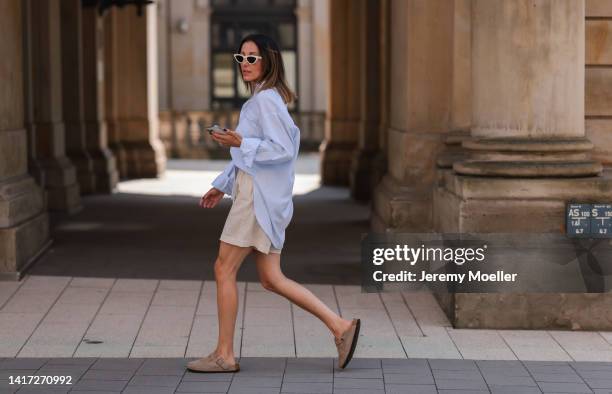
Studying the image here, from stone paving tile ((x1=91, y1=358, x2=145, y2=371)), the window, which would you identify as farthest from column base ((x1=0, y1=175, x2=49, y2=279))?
the window

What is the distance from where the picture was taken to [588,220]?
30.2 feet

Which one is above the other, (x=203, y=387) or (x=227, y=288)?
(x=227, y=288)

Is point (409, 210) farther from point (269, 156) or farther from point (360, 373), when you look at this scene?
A: point (269, 156)

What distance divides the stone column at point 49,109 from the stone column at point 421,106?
5.45 metres

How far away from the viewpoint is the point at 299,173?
27.8m

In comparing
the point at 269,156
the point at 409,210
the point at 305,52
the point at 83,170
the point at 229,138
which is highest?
the point at 305,52

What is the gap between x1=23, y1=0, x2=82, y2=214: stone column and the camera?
16.6 m

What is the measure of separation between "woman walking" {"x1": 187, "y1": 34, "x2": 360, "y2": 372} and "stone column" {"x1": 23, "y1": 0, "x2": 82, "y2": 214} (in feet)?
29.5

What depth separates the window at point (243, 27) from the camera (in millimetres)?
40531

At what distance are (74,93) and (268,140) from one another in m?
13.1

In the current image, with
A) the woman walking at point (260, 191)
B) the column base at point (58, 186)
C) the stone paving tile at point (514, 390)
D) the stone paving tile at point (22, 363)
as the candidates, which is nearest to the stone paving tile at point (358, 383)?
the woman walking at point (260, 191)

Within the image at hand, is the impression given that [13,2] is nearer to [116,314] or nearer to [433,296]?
[116,314]

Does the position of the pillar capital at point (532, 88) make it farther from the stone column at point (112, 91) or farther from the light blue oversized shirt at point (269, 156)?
the stone column at point (112, 91)

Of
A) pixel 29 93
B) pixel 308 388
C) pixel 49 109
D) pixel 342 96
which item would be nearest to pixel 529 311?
pixel 308 388
